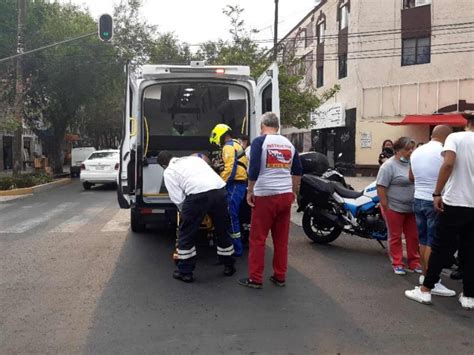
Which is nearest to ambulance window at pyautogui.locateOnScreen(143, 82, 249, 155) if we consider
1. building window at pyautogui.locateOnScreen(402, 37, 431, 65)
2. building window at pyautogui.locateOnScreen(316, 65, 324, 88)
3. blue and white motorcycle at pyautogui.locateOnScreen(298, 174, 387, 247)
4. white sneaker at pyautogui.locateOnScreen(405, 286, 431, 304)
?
blue and white motorcycle at pyautogui.locateOnScreen(298, 174, 387, 247)

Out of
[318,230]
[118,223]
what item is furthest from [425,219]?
[118,223]

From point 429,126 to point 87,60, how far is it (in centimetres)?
1542

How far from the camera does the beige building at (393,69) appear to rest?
72.7 ft

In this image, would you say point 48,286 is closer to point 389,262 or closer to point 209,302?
point 209,302

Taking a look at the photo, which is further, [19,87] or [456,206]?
[19,87]

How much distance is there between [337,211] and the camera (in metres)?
7.28

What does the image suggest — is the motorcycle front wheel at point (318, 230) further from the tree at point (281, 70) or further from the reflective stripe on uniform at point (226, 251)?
the tree at point (281, 70)

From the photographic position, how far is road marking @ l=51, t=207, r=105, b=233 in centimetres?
910

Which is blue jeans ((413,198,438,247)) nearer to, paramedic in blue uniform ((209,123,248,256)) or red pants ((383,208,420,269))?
red pants ((383,208,420,269))

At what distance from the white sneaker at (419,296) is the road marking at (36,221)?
667 cm

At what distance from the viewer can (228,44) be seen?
707 inches

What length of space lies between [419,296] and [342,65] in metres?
24.2

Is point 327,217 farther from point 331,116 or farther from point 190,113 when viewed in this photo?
point 331,116

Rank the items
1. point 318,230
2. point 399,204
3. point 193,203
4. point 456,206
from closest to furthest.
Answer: point 456,206
point 193,203
point 399,204
point 318,230
